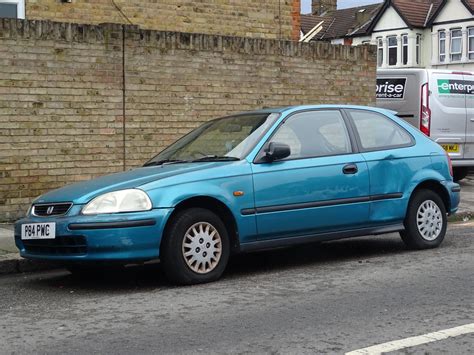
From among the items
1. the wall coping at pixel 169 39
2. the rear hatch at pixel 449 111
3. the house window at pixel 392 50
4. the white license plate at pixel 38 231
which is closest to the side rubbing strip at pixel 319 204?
the white license plate at pixel 38 231

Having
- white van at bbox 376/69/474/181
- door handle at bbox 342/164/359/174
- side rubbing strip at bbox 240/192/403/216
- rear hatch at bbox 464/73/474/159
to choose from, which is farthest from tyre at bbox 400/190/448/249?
rear hatch at bbox 464/73/474/159

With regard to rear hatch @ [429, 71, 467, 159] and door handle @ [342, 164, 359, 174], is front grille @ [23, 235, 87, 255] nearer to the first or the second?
door handle @ [342, 164, 359, 174]

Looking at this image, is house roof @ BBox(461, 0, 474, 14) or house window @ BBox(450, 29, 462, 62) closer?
house roof @ BBox(461, 0, 474, 14)

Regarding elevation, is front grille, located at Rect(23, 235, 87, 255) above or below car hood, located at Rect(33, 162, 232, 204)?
below

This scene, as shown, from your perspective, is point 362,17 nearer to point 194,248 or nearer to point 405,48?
point 405,48

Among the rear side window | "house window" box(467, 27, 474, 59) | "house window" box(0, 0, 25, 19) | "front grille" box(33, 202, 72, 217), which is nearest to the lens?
"front grille" box(33, 202, 72, 217)

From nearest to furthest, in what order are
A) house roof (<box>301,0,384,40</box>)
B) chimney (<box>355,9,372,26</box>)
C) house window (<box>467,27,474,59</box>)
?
A: house window (<box>467,27,474,59</box>)
house roof (<box>301,0,384,40</box>)
chimney (<box>355,9,372,26</box>)

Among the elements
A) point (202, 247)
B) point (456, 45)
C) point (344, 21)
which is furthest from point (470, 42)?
point (202, 247)

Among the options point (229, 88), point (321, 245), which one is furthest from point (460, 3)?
point (321, 245)

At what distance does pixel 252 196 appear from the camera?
24.2 ft

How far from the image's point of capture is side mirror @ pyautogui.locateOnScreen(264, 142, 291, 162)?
7.51m

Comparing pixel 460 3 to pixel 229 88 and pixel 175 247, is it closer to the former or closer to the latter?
pixel 229 88

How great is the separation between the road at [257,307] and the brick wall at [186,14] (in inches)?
242

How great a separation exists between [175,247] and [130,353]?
1.95 metres
